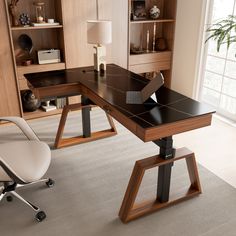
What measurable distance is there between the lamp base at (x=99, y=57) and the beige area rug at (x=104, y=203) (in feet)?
2.80

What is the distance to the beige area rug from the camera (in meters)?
2.03

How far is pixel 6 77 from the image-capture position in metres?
3.42

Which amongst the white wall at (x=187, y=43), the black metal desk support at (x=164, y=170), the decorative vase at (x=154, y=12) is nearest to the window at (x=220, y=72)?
the white wall at (x=187, y=43)

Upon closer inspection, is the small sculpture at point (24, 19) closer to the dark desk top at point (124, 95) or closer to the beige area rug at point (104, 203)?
the dark desk top at point (124, 95)

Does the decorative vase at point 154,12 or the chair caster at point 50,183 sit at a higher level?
the decorative vase at point 154,12

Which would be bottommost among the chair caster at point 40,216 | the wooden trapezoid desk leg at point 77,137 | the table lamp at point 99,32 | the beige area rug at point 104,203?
the beige area rug at point 104,203

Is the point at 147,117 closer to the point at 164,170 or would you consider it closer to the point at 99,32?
the point at 164,170

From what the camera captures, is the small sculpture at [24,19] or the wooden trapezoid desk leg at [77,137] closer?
the wooden trapezoid desk leg at [77,137]

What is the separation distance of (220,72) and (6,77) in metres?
2.74

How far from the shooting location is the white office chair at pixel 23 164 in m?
1.89

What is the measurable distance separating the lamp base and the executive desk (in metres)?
0.27

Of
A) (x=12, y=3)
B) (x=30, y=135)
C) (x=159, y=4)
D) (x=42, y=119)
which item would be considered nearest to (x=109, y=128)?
(x=42, y=119)

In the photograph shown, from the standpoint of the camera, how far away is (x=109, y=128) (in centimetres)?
351

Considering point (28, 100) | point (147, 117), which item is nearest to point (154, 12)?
point (28, 100)
